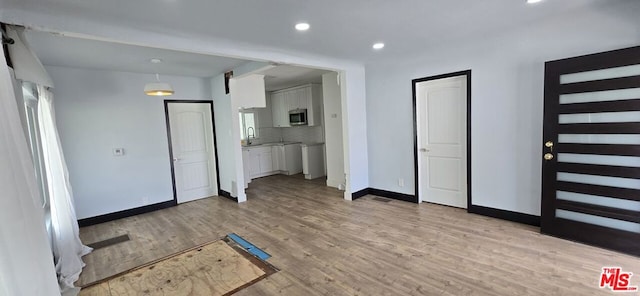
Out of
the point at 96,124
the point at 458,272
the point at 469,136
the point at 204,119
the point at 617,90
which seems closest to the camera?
the point at 458,272

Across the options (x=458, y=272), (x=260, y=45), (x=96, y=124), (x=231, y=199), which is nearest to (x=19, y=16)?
(x=260, y=45)

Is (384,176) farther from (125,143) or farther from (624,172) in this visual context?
(125,143)

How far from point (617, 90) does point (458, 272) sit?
2.31m

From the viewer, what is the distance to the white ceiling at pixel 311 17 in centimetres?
222

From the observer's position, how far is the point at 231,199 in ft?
17.4

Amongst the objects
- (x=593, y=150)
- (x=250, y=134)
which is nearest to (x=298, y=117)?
(x=250, y=134)

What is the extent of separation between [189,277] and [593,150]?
4164mm

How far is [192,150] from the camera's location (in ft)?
17.7

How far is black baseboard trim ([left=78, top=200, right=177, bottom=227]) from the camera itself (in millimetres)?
4270

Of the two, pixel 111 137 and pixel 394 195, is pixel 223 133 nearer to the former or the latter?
pixel 111 137

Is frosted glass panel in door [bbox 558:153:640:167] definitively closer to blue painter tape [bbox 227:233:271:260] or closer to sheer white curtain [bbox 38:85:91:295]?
blue painter tape [bbox 227:233:271:260]

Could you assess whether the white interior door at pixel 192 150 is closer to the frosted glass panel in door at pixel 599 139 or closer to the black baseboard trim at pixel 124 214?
the black baseboard trim at pixel 124 214

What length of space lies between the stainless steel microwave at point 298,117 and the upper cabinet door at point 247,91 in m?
1.90

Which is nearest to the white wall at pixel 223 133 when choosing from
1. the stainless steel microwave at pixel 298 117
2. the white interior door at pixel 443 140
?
the stainless steel microwave at pixel 298 117
